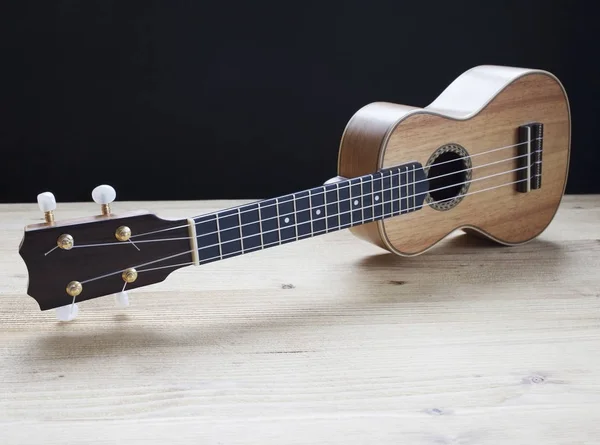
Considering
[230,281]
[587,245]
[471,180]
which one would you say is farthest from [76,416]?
[587,245]

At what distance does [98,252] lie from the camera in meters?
0.90

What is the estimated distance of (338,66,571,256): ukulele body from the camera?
1.11m

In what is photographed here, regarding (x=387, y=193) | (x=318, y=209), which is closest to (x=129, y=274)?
(x=318, y=209)

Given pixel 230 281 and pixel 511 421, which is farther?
pixel 230 281

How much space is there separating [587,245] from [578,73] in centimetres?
56

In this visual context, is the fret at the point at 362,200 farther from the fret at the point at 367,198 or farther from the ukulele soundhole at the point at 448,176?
the ukulele soundhole at the point at 448,176

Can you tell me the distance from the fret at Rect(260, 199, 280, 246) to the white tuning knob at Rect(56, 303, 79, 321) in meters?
0.26

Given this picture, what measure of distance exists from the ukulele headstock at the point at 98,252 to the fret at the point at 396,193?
12.6 inches

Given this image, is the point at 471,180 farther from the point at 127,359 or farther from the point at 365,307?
the point at 127,359

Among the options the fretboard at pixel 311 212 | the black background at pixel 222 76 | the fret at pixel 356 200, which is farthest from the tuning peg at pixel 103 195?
the black background at pixel 222 76

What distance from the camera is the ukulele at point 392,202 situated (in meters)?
0.90

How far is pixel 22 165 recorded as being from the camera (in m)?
1.66

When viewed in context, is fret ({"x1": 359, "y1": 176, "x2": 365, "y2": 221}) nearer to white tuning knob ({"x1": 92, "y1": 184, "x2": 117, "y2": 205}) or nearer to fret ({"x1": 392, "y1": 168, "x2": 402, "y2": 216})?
fret ({"x1": 392, "y1": 168, "x2": 402, "y2": 216})

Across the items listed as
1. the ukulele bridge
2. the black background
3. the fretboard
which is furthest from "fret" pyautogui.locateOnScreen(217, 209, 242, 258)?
the black background
